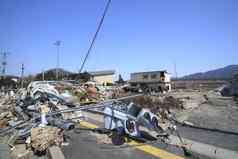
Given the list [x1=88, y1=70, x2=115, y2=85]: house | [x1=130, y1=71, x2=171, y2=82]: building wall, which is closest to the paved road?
[x1=130, y1=71, x2=171, y2=82]: building wall

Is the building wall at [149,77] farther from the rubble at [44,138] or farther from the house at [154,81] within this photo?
the rubble at [44,138]

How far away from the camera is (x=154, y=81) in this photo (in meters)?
41.7

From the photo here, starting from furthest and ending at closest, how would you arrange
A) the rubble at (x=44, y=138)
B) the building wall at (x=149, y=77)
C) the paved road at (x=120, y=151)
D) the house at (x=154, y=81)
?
the building wall at (x=149, y=77) < the house at (x=154, y=81) < the rubble at (x=44, y=138) < the paved road at (x=120, y=151)

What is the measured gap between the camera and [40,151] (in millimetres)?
6254

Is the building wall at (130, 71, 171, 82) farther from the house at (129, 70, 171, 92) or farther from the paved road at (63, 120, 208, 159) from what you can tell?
the paved road at (63, 120, 208, 159)

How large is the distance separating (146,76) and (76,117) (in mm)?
33791

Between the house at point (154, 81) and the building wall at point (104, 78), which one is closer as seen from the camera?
the house at point (154, 81)

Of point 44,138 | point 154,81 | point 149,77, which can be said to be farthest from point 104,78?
point 44,138

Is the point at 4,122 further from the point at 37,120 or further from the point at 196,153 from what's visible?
the point at 196,153

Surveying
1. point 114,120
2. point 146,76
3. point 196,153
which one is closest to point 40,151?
point 114,120

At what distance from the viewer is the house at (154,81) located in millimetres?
40281

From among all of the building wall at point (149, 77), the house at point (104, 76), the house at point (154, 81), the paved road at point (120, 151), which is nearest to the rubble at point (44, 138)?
the paved road at point (120, 151)

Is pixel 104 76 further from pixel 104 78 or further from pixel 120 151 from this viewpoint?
pixel 120 151

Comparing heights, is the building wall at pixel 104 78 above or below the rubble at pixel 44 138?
above
